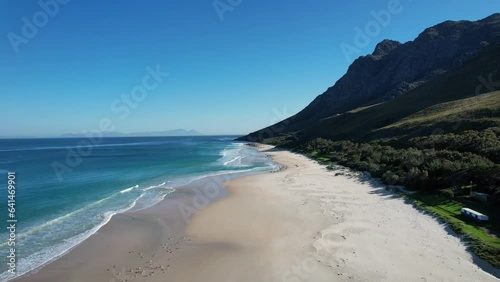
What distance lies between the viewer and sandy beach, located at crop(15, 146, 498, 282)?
44.8 feet

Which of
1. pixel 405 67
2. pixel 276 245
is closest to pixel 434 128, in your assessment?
pixel 276 245

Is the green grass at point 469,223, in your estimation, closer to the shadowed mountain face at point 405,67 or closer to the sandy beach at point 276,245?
the sandy beach at point 276,245

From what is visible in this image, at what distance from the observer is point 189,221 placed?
2242 centimetres

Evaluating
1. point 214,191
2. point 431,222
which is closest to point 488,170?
point 431,222

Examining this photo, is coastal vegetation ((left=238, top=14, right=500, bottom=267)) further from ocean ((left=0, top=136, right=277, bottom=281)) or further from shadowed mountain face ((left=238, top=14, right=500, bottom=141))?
ocean ((left=0, top=136, right=277, bottom=281))

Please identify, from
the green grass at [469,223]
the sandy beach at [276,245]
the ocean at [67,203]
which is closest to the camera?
the sandy beach at [276,245]

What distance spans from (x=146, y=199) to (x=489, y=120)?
44.5 meters

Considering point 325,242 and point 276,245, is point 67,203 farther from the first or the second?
point 325,242

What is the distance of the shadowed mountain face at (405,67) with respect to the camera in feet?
453

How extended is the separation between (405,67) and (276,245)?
166 metres

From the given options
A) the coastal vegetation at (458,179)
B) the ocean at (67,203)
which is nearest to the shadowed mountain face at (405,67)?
the coastal vegetation at (458,179)

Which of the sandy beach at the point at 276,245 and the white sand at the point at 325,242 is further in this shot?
the sandy beach at the point at 276,245

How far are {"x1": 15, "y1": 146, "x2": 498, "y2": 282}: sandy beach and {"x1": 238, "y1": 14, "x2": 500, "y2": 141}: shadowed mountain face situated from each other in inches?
4459

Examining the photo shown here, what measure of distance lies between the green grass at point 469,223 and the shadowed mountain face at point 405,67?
4410 inches
